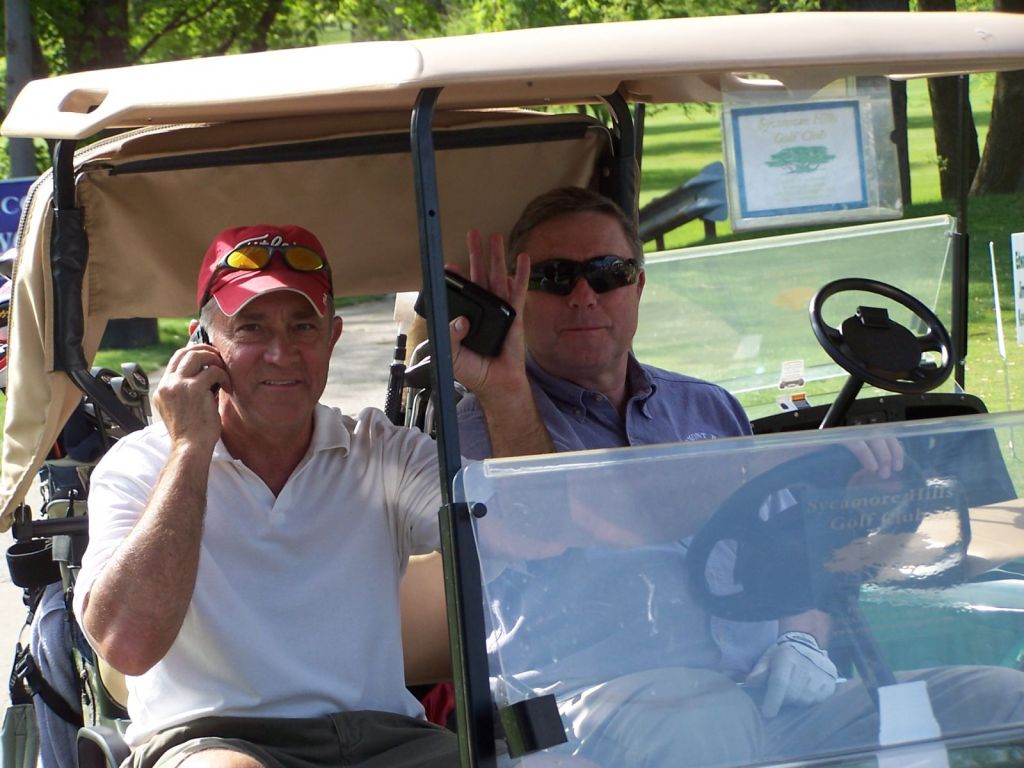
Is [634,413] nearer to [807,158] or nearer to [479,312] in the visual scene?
[479,312]

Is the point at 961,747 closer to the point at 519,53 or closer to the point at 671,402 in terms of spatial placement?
the point at 519,53

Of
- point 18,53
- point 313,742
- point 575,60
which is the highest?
point 18,53

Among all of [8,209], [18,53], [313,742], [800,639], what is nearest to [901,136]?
[800,639]

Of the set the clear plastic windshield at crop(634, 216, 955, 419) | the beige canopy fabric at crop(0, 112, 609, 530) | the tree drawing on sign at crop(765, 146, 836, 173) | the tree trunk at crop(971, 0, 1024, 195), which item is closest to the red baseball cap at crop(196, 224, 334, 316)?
the beige canopy fabric at crop(0, 112, 609, 530)

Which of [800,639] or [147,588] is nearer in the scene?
[800,639]

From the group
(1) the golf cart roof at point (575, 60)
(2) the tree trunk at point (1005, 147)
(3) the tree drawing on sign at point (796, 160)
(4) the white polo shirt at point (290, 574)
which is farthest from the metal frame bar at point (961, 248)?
(2) the tree trunk at point (1005, 147)

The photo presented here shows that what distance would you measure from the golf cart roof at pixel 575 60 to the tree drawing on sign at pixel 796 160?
0.34ft

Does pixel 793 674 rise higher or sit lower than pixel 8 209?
lower

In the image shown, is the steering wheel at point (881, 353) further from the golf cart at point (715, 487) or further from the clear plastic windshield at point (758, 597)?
the clear plastic windshield at point (758, 597)

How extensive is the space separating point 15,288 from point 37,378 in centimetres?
20

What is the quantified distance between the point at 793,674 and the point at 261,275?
1190 millimetres

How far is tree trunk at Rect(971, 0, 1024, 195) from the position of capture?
9.74 meters

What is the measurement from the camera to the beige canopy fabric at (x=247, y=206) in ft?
8.90

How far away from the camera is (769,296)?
5.11 m
